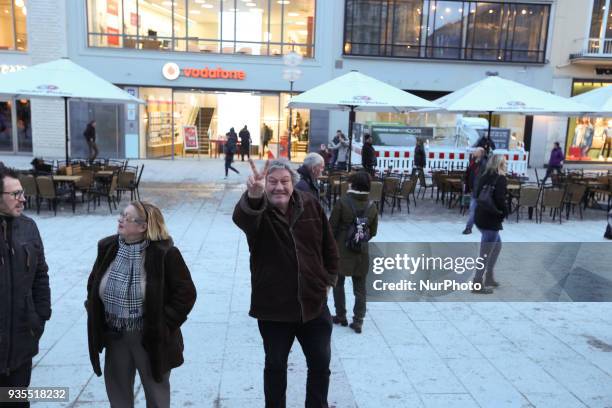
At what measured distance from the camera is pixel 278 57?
78.6 feet

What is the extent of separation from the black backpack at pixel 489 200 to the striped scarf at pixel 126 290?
196 inches

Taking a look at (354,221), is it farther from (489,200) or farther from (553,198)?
(553,198)

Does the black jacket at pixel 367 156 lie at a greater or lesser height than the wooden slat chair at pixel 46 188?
greater

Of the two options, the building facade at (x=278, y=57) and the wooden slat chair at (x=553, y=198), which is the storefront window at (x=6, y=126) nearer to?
the building facade at (x=278, y=57)

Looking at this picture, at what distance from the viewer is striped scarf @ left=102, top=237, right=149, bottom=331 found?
3137mm

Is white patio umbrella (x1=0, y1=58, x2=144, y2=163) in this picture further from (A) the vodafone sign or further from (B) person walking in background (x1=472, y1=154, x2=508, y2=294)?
(A) the vodafone sign

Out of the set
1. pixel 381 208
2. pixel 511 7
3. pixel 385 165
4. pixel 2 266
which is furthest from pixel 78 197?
pixel 511 7

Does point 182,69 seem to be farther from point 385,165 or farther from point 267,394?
Result: point 267,394

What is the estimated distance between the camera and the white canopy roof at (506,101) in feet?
39.6

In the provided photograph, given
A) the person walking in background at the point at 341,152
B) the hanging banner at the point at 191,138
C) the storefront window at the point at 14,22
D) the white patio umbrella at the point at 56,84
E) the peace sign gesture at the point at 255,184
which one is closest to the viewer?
the peace sign gesture at the point at 255,184

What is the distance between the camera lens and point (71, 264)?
785cm

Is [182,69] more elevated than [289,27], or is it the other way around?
[289,27]

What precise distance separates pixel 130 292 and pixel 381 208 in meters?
9.87

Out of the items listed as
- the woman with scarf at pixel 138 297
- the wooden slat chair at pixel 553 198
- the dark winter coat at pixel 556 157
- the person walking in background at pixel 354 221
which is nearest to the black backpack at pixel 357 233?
the person walking in background at pixel 354 221
